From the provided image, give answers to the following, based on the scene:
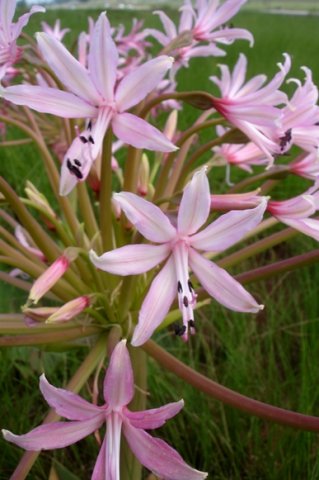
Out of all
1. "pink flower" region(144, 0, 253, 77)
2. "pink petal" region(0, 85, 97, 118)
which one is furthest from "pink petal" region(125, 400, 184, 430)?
"pink flower" region(144, 0, 253, 77)

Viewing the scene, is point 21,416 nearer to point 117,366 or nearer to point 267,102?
point 117,366

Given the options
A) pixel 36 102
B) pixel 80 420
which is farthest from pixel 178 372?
pixel 36 102

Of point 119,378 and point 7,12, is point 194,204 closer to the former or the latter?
point 119,378

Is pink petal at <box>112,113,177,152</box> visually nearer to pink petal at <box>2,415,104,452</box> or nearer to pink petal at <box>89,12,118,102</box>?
pink petal at <box>89,12,118,102</box>

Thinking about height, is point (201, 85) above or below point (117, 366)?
below

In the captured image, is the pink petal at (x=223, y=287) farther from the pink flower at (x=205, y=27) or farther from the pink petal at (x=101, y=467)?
the pink flower at (x=205, y=27)
